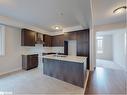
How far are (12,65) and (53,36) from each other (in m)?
3.76

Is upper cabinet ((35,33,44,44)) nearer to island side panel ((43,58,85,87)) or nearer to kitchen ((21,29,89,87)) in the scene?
kitchen ((21,29,89,87))

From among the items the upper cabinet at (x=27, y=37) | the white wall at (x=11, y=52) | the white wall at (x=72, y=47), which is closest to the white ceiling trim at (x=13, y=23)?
the upper cabinet at (x=27, y=37)

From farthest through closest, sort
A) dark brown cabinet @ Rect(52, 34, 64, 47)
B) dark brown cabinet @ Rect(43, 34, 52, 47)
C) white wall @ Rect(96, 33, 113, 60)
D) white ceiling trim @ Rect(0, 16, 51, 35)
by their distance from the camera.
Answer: white wall @ Rect(96, 33, 113, 60) → dark brown cabinet @ Rect(43, 34, 52, 47) → dark brown cabinet @ Rect(52, 34, 64, 47) → white ceiling trim @ Rect(0, 16, 51, 35)

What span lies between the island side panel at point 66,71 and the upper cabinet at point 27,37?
71.5 inches

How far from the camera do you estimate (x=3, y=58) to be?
14.0ft

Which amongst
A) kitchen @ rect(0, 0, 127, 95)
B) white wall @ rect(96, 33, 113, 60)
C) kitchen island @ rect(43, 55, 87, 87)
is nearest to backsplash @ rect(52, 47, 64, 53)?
kitchen @ rect(0, 0, 127, 95)

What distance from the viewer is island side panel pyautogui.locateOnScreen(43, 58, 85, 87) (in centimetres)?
293

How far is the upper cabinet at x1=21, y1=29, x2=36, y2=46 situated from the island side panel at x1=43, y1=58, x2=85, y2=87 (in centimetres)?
182

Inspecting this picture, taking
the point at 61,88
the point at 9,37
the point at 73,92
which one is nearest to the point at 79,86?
the point at 73,92

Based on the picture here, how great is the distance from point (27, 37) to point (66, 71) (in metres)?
3.28

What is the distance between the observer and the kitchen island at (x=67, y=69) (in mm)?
2920

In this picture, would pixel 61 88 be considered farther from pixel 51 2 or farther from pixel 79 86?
pixel 51 2

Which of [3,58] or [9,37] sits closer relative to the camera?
[3,58]

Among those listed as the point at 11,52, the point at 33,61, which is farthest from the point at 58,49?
the point at 11,52
